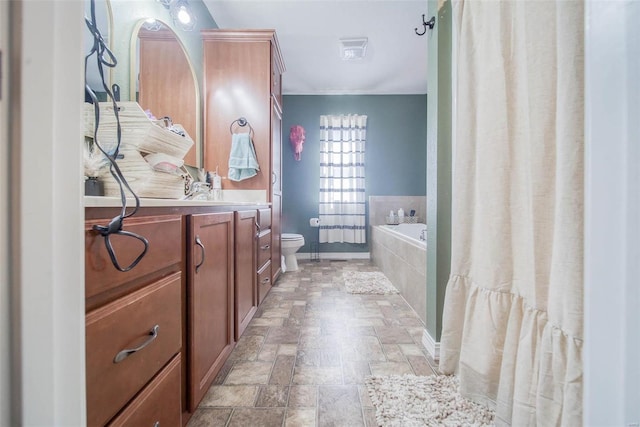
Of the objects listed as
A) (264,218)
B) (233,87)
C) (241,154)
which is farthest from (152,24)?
(264,218)

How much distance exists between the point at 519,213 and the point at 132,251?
3.62 feet

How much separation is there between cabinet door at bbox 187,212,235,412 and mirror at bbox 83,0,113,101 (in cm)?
80

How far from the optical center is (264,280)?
7.09 feet

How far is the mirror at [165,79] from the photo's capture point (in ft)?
4.95

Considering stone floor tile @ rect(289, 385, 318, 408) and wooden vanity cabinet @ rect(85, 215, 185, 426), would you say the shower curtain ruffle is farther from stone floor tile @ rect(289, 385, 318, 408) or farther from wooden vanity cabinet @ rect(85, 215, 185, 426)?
wooden vanity cabinet @ rect(85, 215, 185, 426)

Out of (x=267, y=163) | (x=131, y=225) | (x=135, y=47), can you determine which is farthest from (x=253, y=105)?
(x=131, y=225)

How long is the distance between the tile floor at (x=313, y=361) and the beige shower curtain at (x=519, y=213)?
1.38ft

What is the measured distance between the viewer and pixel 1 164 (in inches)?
11.4

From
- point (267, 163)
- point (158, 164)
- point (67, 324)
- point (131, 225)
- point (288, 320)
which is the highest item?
point (267, 163)

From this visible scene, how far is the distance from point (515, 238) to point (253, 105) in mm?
2236

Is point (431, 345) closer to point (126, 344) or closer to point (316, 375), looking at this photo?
point (316, 375)

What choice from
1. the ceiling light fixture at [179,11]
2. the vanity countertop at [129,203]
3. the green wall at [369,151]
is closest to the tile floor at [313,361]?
the vanity countertop at [129,203]

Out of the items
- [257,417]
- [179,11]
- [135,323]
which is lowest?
[257,417]

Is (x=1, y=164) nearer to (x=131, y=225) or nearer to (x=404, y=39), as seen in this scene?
(x=131, y=225)
